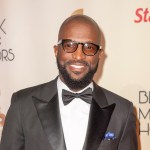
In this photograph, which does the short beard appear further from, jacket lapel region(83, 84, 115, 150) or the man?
jacket lapel region(83, 84, 115, 150)

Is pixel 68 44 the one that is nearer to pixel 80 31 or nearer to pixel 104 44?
pixel 80 31

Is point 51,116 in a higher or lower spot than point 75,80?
lower

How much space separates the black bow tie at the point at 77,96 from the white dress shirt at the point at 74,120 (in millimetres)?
37

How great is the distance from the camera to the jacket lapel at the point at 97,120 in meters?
1.30

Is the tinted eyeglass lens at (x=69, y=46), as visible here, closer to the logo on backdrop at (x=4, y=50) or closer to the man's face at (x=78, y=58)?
the man's face at (x=78, y=58)

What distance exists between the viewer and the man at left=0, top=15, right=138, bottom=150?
50.3 inches

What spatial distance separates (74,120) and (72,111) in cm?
4

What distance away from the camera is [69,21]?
132 cm

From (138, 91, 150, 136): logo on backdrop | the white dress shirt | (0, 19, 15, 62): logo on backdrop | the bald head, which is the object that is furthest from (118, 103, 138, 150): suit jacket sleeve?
(0, 19, 15, 62): logo on backdrop

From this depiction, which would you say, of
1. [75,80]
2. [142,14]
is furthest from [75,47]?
[142,14]

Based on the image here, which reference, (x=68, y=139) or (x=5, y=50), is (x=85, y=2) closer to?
(x=5, y=50)

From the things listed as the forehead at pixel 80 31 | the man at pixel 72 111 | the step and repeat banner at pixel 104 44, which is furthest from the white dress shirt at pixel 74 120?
the step and repeat banner at pixel 104 44

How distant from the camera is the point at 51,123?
128 cm

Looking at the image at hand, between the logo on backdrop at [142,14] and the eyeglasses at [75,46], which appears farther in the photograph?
the logo on backdrop at [142,14]
